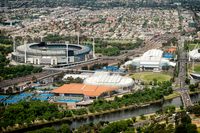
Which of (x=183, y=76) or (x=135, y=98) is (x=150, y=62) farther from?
(x=135, y=98)

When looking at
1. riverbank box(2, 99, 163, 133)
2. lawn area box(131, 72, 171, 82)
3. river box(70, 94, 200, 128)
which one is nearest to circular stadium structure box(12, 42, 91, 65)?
lawn area box(131, 72, 171, 82)

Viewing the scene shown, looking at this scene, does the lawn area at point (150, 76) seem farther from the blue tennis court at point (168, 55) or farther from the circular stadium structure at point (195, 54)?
the circular stadium structure at point (195, 54)

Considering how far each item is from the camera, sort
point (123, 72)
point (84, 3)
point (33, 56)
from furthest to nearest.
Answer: point (84, 3), point (33, 56), point (123, 72)

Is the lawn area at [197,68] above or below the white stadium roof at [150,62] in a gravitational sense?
below

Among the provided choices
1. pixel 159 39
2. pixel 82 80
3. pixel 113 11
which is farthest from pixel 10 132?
pixel 113 11

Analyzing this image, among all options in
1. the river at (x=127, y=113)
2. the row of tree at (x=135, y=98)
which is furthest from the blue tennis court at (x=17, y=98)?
the river at (x=127, y=113)

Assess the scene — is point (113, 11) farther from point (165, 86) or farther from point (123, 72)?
point (165, 86)
